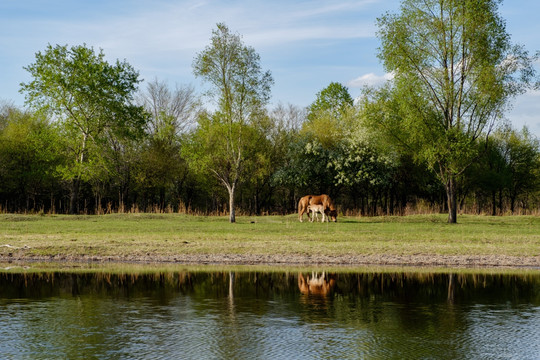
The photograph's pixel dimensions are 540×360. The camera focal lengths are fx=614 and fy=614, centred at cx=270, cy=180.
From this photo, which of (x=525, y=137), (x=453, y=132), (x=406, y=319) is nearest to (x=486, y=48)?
(x=453, y=132)

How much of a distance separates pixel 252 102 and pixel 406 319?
36.4 meters

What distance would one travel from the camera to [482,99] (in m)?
45.2

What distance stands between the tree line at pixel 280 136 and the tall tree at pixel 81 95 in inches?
5.0

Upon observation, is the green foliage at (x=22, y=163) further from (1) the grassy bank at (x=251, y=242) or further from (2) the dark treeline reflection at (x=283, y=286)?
(2) the dark treeline reflection at (x=283, y=286)

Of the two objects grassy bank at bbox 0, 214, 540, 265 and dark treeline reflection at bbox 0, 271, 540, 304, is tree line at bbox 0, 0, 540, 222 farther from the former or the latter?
dark treeline reflection at bbox 0, 271, 540, 304

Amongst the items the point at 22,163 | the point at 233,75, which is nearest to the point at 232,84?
the point at 233,75

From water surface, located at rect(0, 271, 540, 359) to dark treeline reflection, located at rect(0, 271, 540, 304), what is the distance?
32 mm

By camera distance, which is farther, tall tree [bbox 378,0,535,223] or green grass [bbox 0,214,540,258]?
tall tree [bbox 378,0,535,223]

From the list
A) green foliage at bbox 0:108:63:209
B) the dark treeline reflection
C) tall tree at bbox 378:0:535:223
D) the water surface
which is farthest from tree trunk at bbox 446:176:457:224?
green foliage at bbox 0:108:63:209

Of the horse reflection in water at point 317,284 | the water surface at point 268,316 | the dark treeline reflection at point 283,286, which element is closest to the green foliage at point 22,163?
the dark treeline reflection at point 283,286

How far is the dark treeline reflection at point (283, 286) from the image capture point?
1590 centimetres

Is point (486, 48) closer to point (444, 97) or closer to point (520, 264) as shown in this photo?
point (444, 97)

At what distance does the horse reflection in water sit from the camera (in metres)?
16.6

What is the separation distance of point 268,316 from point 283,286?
15.0 ft
